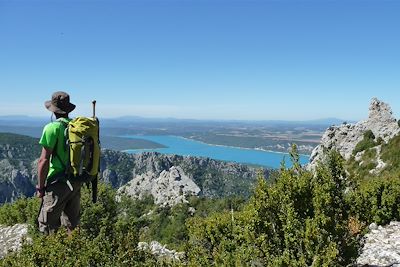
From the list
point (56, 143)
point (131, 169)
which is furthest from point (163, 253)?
point (131, 169)

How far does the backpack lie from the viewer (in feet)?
22.5

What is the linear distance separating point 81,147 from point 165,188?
77.3 meters

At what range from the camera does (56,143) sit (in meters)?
6.85

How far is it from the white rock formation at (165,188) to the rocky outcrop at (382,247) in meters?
58.2

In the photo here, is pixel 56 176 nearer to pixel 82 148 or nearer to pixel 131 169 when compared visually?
pixel 82 148

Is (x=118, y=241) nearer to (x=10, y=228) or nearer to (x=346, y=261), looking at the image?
(x=346, y=261)

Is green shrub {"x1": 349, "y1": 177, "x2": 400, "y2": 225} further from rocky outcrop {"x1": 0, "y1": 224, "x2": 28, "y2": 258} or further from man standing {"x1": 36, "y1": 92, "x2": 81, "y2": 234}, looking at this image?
rocky outcrop {"x1": 0, "y1": 224, "x2": 28, "y2": 258}

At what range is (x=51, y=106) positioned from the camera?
726cm

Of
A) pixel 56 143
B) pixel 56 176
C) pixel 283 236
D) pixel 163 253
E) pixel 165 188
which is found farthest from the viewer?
pixel 165 188

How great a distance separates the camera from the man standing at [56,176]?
6703mm

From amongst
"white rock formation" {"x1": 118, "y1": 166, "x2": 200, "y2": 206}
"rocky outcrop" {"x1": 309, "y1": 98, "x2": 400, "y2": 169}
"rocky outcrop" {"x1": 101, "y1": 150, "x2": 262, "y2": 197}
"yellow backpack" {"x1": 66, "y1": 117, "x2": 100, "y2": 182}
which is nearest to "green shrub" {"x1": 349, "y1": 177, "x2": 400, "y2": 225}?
"yellow backpack" {"x1": 66, "y1": 117, "x2": 100, "y2": 182}

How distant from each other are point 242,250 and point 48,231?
3.56 metres

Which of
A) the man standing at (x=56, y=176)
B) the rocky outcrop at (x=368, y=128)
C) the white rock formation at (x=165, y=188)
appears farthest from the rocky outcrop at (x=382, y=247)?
the white rock formation at (x=165, y=188)

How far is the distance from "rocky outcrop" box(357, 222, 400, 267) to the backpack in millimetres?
4945
